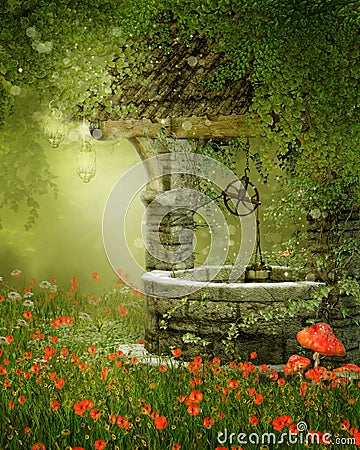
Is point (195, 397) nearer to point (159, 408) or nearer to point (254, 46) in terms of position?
point (159, 408)

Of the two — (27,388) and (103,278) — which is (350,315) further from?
(103,278)

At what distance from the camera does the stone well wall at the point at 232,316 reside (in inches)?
288

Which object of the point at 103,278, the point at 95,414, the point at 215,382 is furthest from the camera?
the point at 103,278

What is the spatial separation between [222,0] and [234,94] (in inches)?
81.0

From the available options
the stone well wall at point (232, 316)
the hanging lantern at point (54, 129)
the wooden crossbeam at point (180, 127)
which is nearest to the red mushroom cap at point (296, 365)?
the stone well wall at point (232, 316)

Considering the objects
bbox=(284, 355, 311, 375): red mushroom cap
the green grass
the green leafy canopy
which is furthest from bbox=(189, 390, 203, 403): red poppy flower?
the green leafy canopy

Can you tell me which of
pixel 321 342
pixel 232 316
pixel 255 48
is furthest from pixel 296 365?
pixel 255 48

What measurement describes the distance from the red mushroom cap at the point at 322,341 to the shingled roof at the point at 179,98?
7.96 ft

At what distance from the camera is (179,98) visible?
314 inches

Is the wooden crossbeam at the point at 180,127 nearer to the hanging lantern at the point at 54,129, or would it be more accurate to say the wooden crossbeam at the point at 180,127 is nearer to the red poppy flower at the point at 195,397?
the hanging lantern at the point at 54,129

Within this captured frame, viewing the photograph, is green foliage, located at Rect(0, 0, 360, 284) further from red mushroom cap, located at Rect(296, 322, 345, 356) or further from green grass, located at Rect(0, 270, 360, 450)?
green grass, located at Rect(0, 270, 360, 450)

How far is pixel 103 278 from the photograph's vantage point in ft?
41.0

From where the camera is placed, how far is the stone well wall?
7312 millimetres

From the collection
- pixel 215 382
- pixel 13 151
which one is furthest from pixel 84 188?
pixel 215 382
